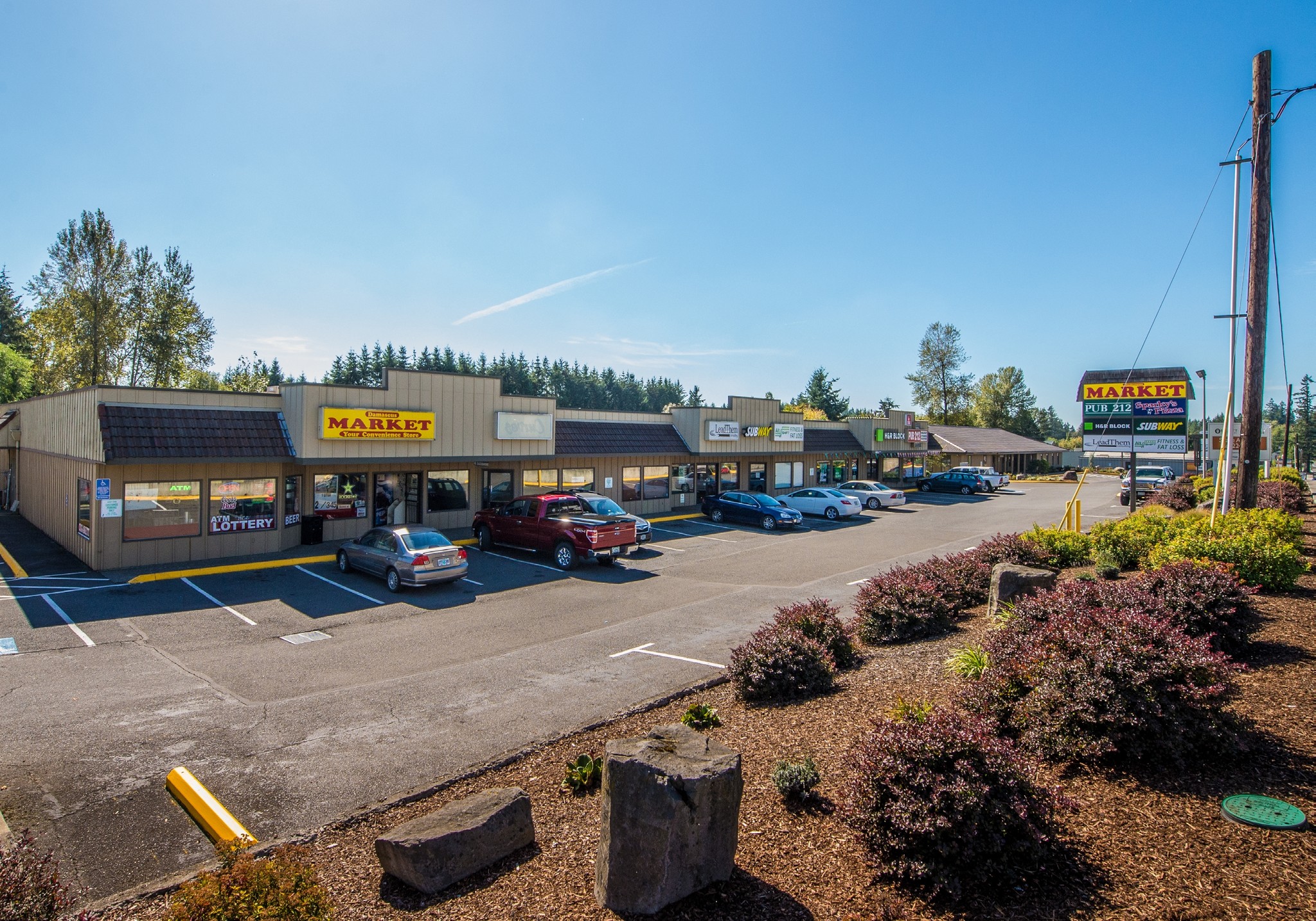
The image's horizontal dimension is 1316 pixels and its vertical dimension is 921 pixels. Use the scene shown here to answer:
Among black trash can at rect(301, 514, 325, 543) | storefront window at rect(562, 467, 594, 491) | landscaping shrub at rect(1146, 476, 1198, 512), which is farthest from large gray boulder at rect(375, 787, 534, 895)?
landscaping shrub at rect(1146, 476, 1198, 512)

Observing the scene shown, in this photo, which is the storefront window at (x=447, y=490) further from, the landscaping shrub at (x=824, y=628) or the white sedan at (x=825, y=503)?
the landscaping shrub at (x=824, y=628)

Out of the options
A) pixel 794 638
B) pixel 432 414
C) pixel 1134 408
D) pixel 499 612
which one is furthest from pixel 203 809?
pixel 1134 408

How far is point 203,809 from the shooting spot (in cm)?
609

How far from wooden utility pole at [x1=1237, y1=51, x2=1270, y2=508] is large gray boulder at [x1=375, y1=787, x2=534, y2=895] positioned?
14420 mm

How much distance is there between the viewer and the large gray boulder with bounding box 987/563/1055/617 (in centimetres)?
992

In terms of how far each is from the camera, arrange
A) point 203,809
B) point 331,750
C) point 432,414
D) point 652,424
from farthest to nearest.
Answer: point 652,424, point 432,414, point 331,750, point 203,809

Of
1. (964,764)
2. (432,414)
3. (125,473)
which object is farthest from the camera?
(432,414)

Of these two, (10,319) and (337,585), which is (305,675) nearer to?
(337,585)

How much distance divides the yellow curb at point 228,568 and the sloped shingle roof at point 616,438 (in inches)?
372

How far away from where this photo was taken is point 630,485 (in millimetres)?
29656

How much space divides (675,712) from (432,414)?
50.6ft

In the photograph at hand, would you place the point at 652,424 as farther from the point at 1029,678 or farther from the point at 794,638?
the point at 1029,678

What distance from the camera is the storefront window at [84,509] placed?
17656 mm

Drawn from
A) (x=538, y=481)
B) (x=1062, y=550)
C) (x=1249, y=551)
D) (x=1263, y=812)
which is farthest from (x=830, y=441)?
(x=1263, y=812)
